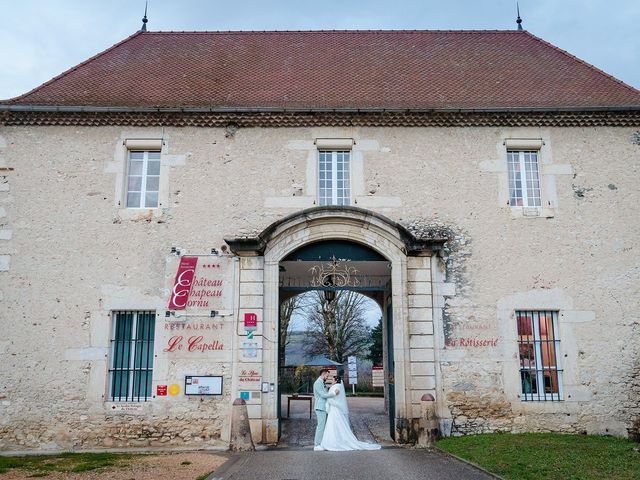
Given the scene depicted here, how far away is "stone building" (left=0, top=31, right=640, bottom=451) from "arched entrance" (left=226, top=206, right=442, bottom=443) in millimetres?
34

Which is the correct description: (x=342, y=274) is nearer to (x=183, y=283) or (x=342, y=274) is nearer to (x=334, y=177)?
(x=334, y=177)

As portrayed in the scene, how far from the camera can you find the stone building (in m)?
9.97

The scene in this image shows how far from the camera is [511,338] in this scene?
10.3 meters

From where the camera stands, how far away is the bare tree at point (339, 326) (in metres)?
28.6

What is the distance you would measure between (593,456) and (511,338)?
8.96 ft

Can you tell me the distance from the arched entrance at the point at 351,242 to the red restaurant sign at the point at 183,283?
825 mm

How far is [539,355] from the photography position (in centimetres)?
1030

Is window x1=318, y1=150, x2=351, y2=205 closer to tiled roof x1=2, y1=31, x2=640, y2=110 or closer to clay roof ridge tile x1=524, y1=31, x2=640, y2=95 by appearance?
tiled roof x1=2, y1=31, x2=640, y2=110

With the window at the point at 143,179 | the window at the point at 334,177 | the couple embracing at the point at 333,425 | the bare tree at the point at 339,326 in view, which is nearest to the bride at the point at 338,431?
the couple embracing at the point at 333,425

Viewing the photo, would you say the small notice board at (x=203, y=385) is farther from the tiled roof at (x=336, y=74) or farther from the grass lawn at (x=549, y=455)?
Answer: the tiled roof at (x=336, y=74)

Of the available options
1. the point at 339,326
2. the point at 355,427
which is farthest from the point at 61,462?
the point at 339,326

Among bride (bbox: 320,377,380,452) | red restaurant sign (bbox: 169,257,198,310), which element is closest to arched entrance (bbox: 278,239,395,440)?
bride (bbox: 320,377,380,452)

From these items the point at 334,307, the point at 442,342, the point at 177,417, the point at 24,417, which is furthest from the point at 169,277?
the point at 334,307

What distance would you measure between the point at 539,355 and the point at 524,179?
331 centimetres
